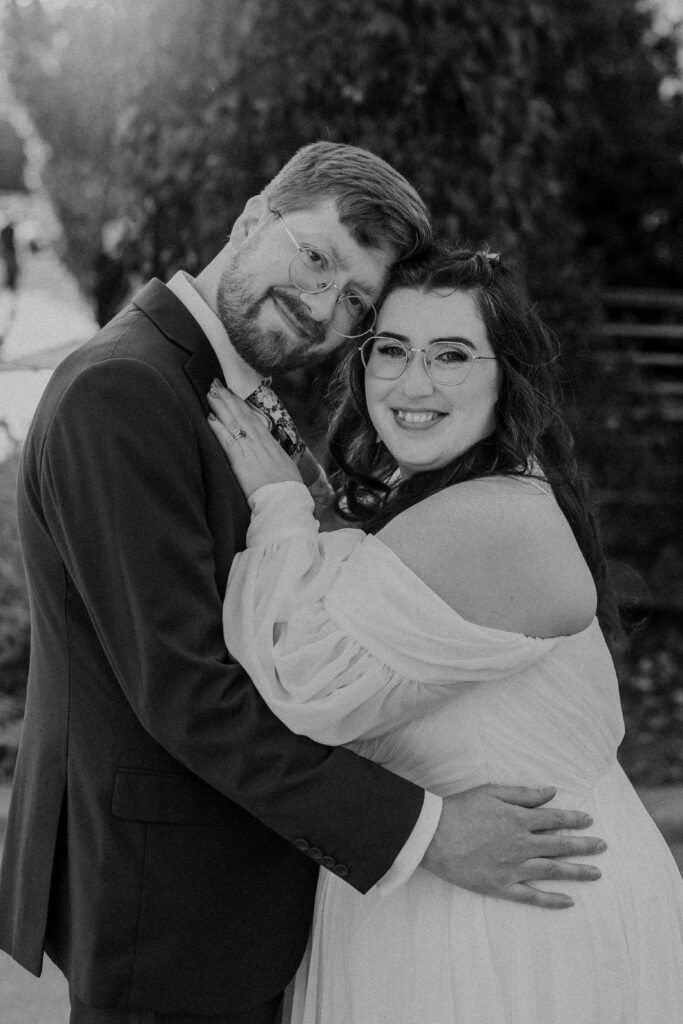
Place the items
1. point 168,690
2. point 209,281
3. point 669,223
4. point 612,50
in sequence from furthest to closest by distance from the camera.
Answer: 1. point 669,223
2. point 612,50
3. point 209,281
4. point 168,690

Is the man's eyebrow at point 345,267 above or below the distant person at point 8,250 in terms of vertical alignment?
above

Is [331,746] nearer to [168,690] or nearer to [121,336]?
[168,690]

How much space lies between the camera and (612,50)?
23.1 ft

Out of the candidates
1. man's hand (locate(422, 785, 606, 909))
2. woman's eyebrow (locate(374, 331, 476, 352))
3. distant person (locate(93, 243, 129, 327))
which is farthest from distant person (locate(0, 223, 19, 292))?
man's hand (locate(422, 785, 606, 909))

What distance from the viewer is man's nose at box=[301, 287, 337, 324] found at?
85.0 inches

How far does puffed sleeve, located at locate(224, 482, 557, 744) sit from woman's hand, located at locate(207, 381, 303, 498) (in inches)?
6.2

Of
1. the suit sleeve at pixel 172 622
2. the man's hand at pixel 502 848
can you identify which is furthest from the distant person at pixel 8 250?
the man's hand at pixel 502 848

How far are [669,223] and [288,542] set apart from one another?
7.23 m

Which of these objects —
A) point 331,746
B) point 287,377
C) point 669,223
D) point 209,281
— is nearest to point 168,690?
point 331,746

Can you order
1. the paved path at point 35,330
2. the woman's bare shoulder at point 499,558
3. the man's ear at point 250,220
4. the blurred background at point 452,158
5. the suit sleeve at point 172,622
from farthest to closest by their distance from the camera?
1. the paved path at point 35,330
2. the blurred background at point 452,158
3. the man's ear at point 250,220
4. the woman's bare shoulder at point 499,558
5. the suit sleeve at point 172,622

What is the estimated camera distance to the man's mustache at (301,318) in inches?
84.9

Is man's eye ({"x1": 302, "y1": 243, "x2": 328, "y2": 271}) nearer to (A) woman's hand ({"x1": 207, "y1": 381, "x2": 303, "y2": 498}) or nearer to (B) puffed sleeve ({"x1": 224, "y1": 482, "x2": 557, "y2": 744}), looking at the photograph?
(A) woman's hand ({"x1": 207, "y1": 381, "x2": 303, "y2": 498})

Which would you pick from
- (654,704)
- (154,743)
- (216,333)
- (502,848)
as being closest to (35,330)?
(654,704)

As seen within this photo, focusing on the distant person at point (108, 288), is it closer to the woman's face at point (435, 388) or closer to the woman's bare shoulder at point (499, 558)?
the woman's face at point (435, 388)
